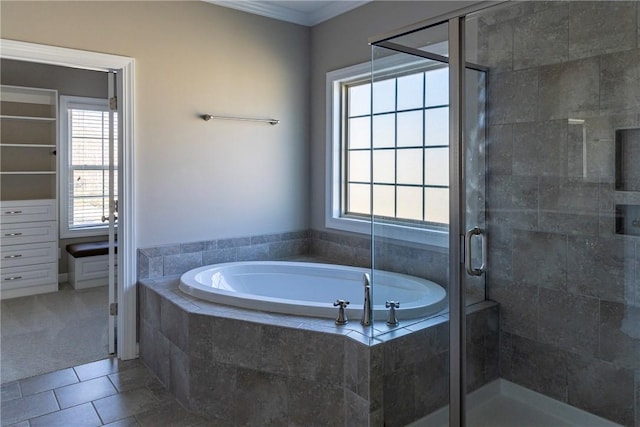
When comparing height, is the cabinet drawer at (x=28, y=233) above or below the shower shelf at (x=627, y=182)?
below

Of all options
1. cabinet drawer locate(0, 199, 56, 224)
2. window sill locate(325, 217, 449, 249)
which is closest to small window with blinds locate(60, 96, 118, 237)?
cabinet drawer locate(0, 199, 56, 224)

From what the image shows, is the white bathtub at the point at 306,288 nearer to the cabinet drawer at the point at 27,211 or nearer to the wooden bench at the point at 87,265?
the wooden bench at the point at 87,265

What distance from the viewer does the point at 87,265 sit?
4.96m

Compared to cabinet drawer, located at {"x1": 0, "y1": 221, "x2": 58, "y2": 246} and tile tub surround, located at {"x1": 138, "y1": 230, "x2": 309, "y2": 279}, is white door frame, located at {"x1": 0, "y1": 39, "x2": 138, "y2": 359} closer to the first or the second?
tile tub surround, located at {"x1": 138, "y1": 230, "x2": 309, "y2": 279}

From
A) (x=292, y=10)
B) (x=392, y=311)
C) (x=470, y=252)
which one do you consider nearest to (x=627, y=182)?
(x=470, y=252)

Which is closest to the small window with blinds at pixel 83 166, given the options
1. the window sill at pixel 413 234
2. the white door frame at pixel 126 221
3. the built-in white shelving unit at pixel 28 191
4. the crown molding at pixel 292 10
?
the built-in white shelving unit at pixel 28 191

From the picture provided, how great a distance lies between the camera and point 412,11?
3102 mm

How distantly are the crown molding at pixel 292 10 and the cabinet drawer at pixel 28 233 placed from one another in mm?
3108

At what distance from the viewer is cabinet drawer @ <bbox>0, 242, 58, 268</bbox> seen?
4.58 m

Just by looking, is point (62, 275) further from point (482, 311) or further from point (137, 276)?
point (482, 311)

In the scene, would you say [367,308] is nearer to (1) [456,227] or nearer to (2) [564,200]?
(1) [456,227]

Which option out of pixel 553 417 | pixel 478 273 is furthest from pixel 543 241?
pixel 553 417

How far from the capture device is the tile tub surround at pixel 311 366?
2.02 m

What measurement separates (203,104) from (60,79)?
8.79 feet
